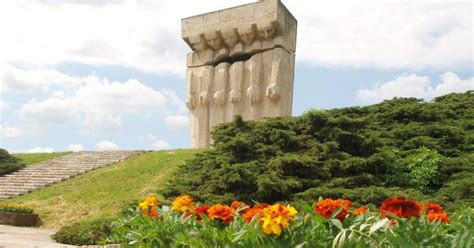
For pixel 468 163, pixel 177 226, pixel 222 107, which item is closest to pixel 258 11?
pixel 222 107

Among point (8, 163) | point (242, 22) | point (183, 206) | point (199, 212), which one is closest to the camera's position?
point (199, 212)

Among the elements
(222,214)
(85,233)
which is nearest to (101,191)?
(85,233)

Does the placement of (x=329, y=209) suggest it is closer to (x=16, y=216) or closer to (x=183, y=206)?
(x=183, y=206)

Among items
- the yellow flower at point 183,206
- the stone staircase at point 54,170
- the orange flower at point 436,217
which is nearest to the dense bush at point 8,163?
the stone staircase at point 54,170

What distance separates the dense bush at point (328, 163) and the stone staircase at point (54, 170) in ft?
24.5

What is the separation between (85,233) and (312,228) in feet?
21.2

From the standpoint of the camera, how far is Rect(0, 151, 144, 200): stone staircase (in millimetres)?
16125

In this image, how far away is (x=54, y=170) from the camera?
1812 cm

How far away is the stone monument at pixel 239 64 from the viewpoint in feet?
61.3

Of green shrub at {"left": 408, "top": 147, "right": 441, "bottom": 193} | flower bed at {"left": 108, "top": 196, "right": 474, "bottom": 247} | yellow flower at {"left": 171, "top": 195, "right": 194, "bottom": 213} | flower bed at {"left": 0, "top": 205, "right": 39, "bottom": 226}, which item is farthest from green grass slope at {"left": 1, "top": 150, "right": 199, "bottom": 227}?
flower bed at {"left": 108, "top": 196, "right": 474, "bottom": 247}

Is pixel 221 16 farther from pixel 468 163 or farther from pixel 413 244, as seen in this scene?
pixel 413 244

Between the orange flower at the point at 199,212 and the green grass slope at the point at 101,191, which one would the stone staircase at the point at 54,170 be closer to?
the green grass slope at the point at 101,191

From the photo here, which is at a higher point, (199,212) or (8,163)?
(199,212)

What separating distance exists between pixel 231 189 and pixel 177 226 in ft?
19.1
